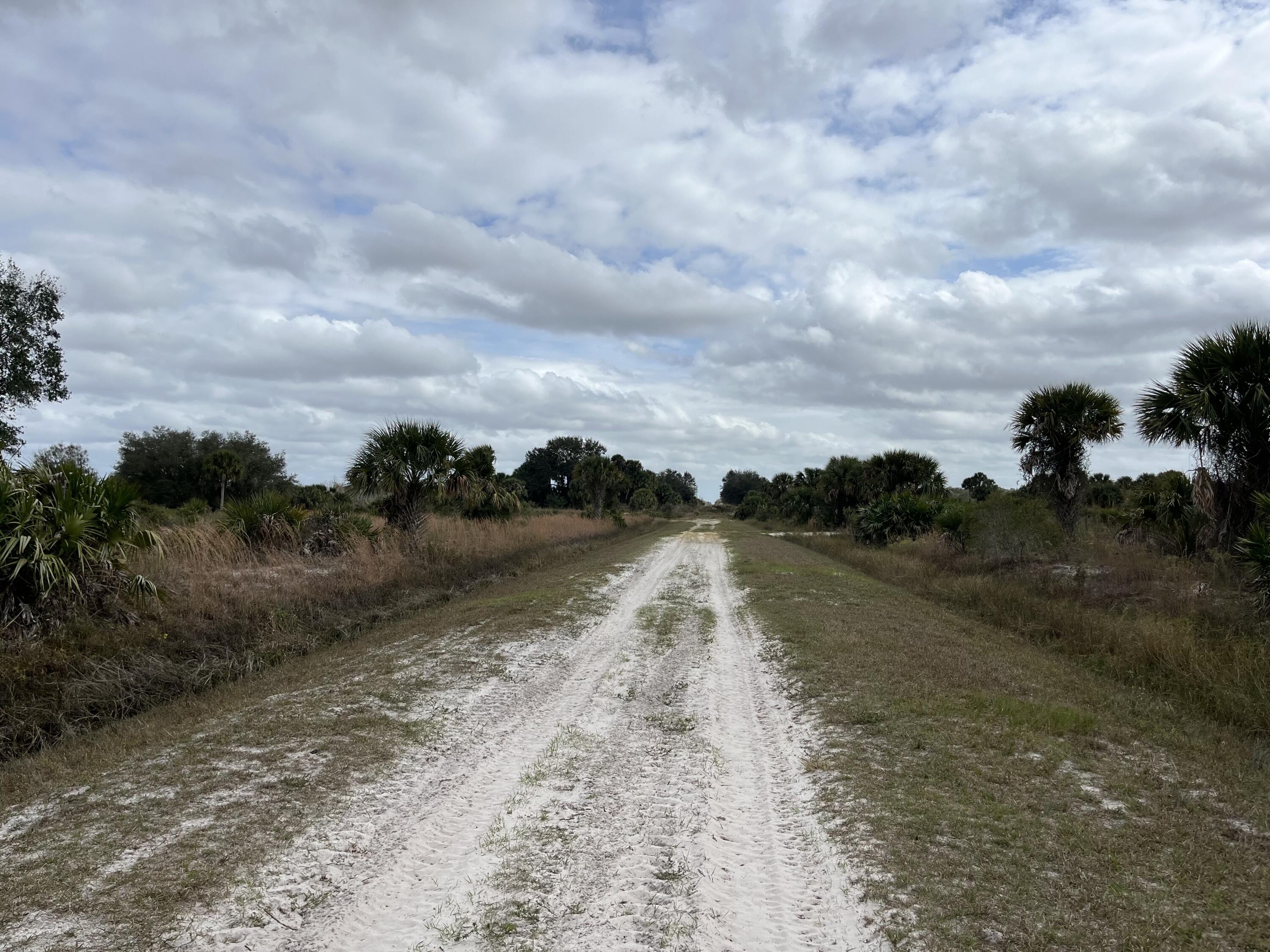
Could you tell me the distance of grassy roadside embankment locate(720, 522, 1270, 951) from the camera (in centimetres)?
390

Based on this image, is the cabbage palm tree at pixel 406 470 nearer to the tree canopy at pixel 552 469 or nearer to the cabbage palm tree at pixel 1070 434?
the cabbage palm tree at pixel 1070 434

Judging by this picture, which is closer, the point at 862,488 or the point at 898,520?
the point at 898,520

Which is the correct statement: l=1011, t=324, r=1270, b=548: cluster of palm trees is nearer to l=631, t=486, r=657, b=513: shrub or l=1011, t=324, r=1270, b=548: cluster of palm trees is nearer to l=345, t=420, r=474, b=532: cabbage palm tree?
l=345, t=420, r=474, b=532: cabbage palm tree

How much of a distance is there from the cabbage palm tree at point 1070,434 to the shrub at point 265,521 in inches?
810

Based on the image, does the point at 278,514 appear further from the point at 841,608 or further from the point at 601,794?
the point at 601,794

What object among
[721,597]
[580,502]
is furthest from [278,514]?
[580,502]

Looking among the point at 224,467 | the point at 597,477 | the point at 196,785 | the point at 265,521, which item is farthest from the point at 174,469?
the point at 196,785

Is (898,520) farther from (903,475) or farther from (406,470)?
Result: (406,470)

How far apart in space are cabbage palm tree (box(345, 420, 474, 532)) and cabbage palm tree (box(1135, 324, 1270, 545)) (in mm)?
17516

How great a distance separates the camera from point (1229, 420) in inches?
508

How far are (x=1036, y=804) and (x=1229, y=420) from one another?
11.2 m

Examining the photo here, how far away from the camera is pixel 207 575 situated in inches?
488

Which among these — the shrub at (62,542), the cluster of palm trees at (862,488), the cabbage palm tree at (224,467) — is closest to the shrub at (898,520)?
the cluster of palm trees at (862,488)

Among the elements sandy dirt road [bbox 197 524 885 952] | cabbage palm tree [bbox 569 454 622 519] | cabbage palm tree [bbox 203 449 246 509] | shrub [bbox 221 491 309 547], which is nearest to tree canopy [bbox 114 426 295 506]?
cabbage palm tree [bbox 203 449 246 509]
